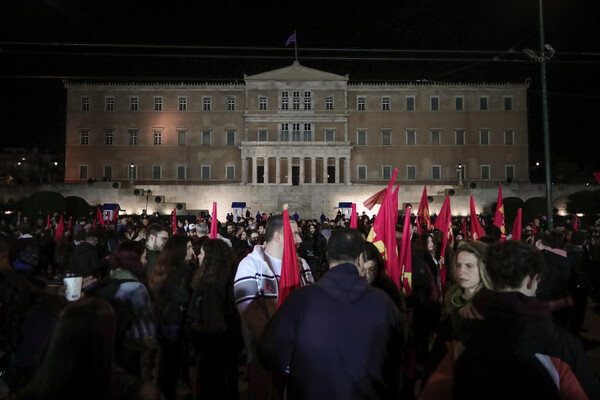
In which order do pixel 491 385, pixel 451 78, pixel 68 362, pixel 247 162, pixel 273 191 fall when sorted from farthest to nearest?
pixel 451 78
pixel 247 162
pixel 273 191
pixel 491 385
pixel 68 362

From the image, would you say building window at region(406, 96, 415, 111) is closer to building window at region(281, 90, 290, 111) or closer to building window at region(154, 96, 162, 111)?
building window at region(281, 90, 290, 111)

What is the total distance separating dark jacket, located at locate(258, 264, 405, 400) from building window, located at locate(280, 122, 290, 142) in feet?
147

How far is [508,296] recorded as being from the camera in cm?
213

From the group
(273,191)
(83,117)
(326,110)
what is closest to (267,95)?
(326,110)

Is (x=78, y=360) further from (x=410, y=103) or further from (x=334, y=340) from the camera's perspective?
(x=410, y=103)

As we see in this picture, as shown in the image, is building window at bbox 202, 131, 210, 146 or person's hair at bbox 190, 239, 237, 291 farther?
building window at bbox 202, 131, 210, 146

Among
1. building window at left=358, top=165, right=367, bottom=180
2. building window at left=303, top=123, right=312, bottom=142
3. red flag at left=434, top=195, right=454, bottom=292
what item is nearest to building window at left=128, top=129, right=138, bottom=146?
building window at left=303, top=123, right=312, bottom=142

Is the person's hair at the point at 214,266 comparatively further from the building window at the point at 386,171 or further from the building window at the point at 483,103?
the building window at the point at 483,103

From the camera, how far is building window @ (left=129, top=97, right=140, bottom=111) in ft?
157

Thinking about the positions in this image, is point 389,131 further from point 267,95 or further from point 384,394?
point 384,394

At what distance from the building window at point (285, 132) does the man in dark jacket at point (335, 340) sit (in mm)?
44887

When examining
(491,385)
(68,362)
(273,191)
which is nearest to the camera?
(68,362)

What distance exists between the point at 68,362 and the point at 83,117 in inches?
2057

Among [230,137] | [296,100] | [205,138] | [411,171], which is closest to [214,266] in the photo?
[296,100]
